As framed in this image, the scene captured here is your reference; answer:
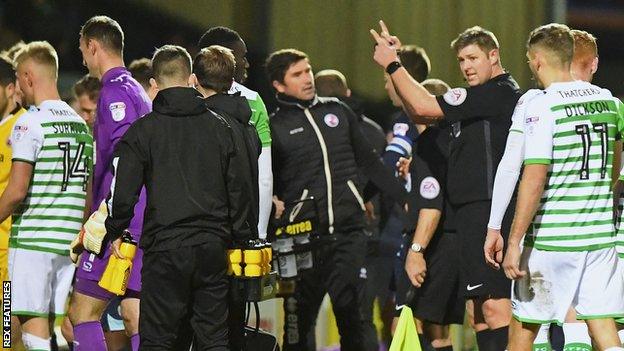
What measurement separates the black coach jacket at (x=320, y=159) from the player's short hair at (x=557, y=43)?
211 cm

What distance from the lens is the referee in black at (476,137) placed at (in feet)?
22.6

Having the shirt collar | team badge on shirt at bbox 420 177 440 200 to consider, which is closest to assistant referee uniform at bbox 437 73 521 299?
team badge on shirt at bbox 420 177 440 200

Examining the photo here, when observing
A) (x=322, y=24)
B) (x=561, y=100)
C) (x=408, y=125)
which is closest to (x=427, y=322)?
(x=408, y=125)

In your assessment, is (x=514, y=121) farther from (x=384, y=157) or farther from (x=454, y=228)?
(x=384, y=157)

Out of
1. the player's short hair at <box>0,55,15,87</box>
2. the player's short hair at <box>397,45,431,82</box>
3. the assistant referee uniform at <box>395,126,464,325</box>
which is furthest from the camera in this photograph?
the player's short hair at <box>397,45,431,82</box>

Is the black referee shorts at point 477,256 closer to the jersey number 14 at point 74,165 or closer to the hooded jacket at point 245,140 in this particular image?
the hooded jacket at point 245,140

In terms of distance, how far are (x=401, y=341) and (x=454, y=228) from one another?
0.91 m

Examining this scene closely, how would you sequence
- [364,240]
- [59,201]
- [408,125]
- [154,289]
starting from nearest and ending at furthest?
[154,289] → [59,201] → [364,240] → [408,125]

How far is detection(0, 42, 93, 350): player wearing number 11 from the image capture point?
720 centimetres

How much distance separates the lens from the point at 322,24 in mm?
11898

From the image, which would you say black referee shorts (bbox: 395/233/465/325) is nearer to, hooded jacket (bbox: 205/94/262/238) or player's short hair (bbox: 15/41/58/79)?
hooded jacket (bbox: 205/94/262/238)

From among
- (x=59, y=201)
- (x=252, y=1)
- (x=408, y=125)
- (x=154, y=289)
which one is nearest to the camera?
(x=154, y=289)

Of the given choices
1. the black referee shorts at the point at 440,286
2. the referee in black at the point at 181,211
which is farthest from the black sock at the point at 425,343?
the referee in black at the point at 181,211

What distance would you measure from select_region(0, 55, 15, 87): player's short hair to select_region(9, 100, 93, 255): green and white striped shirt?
1.66 feet
